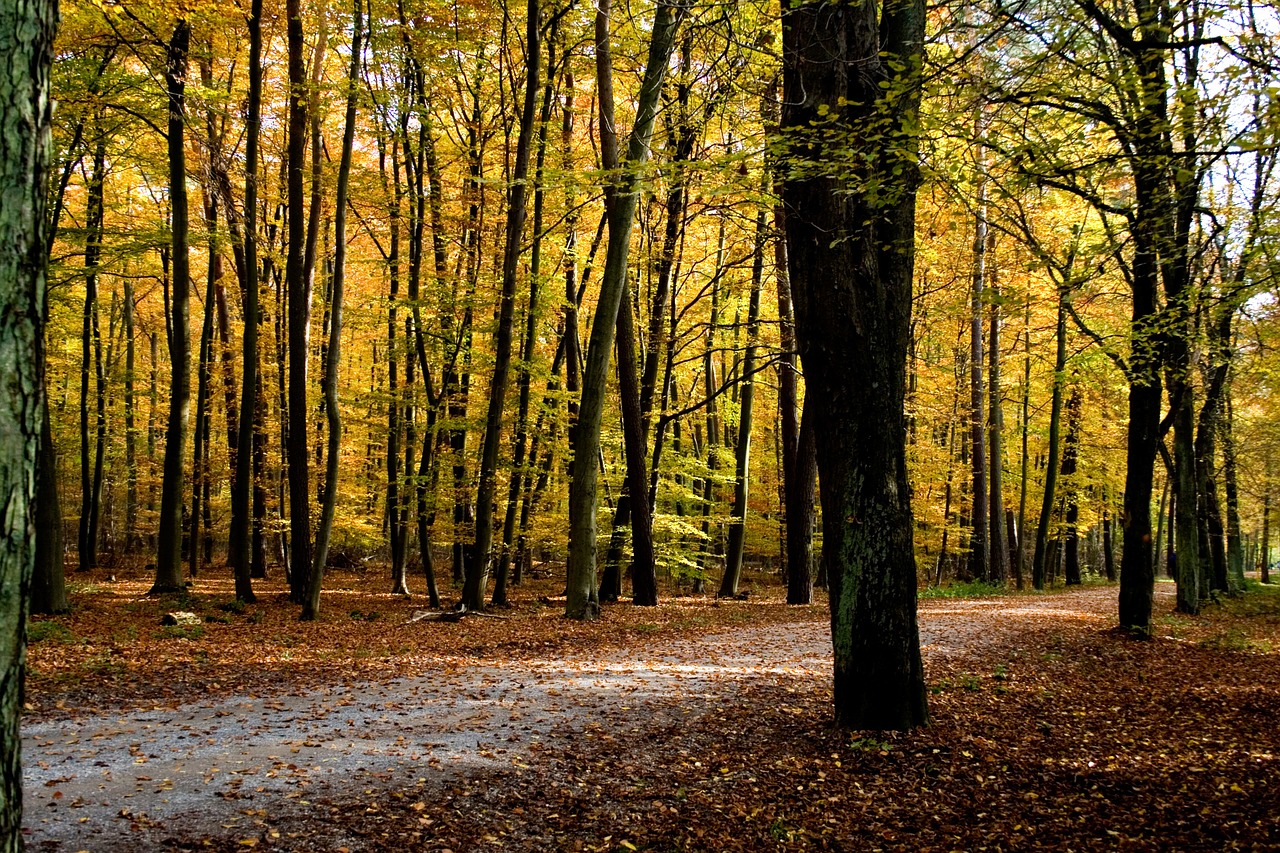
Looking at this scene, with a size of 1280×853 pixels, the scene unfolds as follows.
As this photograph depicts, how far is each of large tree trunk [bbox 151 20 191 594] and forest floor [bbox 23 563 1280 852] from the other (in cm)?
321

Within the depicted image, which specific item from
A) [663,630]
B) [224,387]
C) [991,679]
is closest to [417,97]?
[224,387]

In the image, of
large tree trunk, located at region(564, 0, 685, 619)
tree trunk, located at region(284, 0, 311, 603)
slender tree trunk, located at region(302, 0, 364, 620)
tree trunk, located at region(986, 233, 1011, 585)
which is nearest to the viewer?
large tree trunk, located at region(564, 0, 685, 619)

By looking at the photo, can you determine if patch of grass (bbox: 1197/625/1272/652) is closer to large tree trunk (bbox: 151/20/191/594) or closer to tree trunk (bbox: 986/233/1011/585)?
tree trunk (bbox: 986/233/1011/585)

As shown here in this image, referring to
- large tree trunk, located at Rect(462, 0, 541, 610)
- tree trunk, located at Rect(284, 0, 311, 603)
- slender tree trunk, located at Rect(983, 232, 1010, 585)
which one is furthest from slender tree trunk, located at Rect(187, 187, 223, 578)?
slender tree trunk, located at Rect(983, 232, 1010, 585)

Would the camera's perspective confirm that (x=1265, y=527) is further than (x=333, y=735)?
Yes

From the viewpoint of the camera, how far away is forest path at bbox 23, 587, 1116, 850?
4.18 meters

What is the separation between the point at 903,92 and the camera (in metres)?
4.95

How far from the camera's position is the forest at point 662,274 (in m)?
5.73

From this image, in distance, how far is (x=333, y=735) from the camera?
575 centimetres

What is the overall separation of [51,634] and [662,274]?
36.0ft

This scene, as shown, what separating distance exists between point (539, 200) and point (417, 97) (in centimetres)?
362

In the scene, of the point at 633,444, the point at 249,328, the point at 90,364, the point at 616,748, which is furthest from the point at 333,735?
the point at 90,364

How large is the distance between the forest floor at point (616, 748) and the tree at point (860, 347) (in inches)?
24.7

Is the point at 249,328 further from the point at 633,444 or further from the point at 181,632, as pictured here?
the point at 633,444
